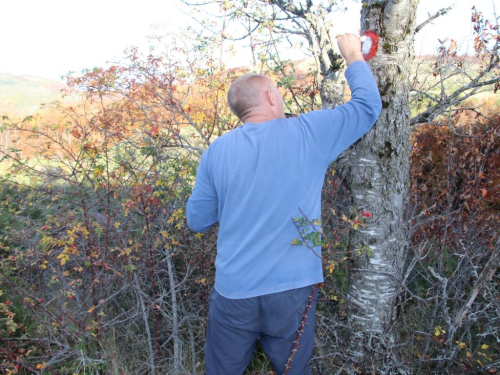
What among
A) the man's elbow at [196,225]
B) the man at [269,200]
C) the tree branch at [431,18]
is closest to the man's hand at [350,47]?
the man at [269,200]

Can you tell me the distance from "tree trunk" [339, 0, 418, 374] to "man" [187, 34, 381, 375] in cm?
49

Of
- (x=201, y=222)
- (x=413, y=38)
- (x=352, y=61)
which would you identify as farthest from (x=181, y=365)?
(x=413, y=38)

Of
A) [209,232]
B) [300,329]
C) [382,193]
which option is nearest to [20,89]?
[209,232]

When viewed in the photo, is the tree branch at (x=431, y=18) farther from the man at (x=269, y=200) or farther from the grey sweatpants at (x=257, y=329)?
the grey sweatpants at (x=257, y=329)

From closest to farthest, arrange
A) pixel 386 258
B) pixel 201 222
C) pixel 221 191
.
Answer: pixel 221 191, pixel 201 222, pixel 386 258

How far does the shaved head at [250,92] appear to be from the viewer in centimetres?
203

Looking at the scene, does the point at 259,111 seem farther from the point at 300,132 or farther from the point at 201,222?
the point at 201,222

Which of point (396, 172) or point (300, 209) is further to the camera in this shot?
point (396, 172)

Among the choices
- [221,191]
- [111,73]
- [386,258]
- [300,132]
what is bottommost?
[386,258]

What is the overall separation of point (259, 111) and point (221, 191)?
466 mm

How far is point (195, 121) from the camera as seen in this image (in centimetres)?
392

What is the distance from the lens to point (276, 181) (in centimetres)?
191

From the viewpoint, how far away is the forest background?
2670 millimetres

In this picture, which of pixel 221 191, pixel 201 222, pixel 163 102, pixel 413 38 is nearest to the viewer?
pixel 221 191
